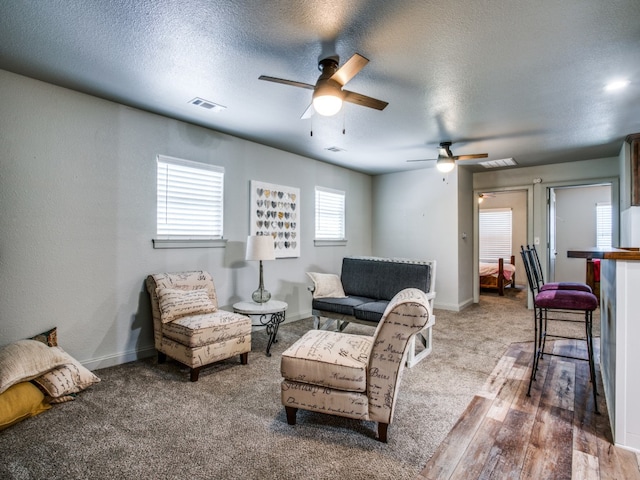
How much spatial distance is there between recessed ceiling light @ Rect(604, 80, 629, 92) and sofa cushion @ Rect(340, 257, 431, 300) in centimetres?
219

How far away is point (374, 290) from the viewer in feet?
13.5

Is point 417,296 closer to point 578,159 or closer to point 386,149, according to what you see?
point 386,149

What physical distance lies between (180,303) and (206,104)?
190 centimetres

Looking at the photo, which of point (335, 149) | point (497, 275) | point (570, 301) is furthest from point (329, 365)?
point (497, 275)

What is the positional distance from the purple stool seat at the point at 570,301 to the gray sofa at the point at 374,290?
1.01 m

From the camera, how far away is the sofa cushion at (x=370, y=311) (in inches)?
135

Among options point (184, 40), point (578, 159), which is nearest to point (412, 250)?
point (578, 159)

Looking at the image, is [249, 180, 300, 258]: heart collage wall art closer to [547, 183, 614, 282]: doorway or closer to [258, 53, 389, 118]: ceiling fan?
[258, 53, 389, 118]: ceiling fan

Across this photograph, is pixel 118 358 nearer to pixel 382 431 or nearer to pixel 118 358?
pixel 118 358

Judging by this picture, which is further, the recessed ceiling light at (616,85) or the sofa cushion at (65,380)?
the recessed ceiling light at (616,85)

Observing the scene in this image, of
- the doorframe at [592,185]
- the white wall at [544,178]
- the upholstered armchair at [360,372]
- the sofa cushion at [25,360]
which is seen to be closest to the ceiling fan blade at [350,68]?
the upholstered armchair at [360,372]

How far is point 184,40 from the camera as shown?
Result: 2.19 m

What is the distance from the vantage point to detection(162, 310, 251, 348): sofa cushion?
282 cm

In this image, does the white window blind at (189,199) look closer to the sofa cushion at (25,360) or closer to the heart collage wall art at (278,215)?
the heart collage wall art at (278,215)
